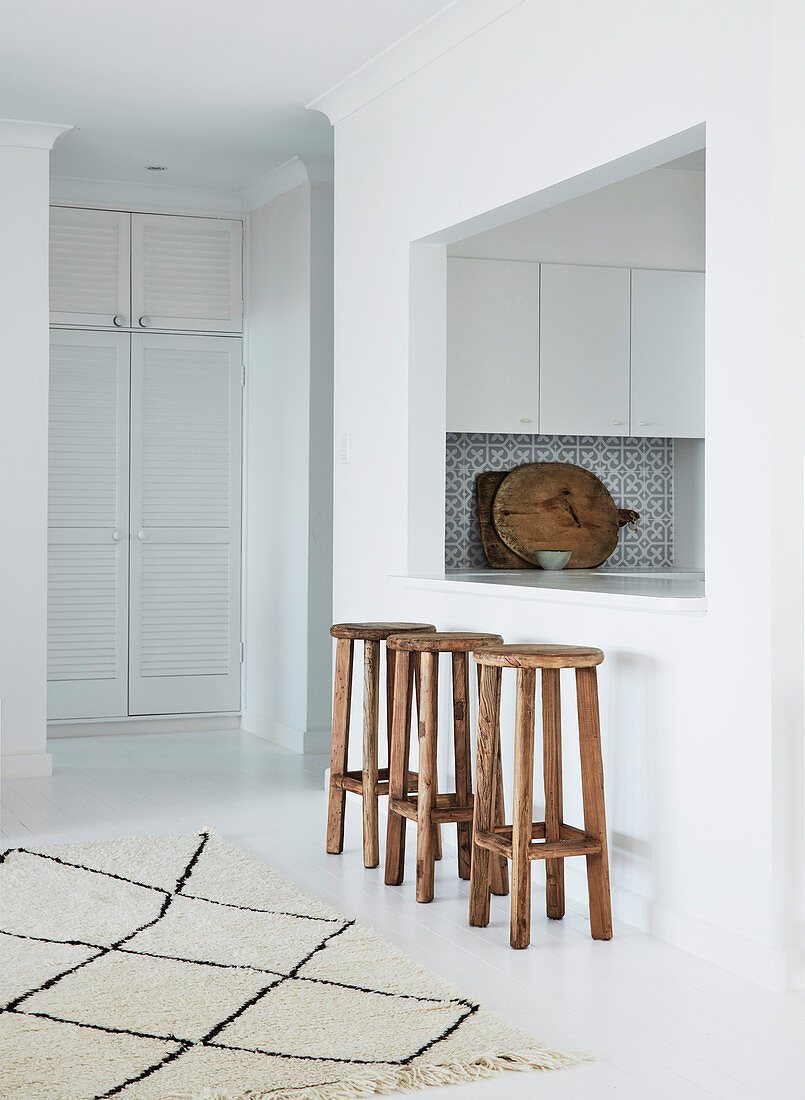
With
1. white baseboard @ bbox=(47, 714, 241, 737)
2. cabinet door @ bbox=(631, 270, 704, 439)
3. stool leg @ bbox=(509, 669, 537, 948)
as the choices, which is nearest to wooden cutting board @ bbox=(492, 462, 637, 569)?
cabinet door @ bbox=(631, 270, 704, 439)

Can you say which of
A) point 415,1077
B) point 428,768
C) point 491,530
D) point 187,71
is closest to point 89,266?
point 187,71

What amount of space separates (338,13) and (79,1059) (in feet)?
10.2

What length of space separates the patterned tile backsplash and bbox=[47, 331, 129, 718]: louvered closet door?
185cm

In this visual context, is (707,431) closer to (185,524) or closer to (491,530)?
(491,530)

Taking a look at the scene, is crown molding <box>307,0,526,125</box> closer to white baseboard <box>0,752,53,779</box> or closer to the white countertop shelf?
the white countertop shelf

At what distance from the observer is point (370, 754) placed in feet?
12.6

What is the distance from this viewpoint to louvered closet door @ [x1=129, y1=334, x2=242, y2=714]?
647cm

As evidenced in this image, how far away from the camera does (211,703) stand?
21.8 ft

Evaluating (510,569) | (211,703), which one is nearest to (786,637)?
(510,569)

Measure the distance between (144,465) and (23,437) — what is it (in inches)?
44.2

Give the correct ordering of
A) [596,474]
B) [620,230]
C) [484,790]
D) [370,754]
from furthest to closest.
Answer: [596,474], [620,230], [370,754], [484,790]

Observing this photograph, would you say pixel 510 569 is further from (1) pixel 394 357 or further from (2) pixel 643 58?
(2) pixel 643 58

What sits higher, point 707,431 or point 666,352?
point 666,352

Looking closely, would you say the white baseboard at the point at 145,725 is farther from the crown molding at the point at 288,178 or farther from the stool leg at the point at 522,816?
the stool leg at the point at 522,816
